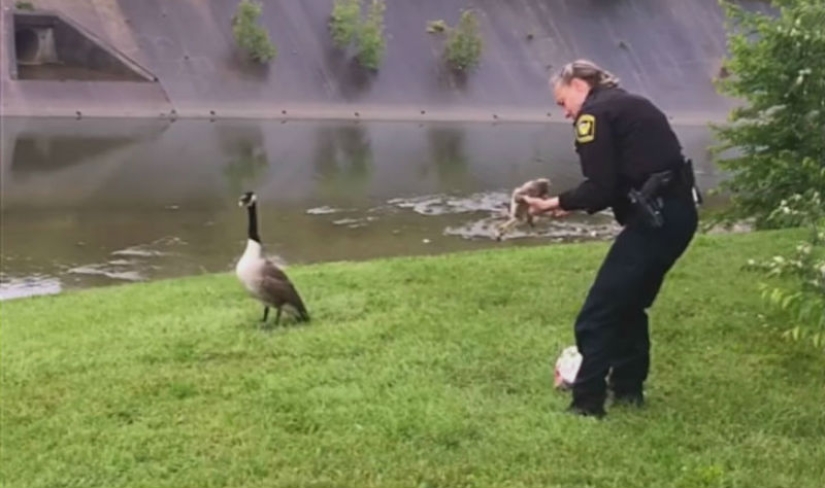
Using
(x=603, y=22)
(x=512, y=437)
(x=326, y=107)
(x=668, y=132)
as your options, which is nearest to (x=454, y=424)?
(x=512, y=437)

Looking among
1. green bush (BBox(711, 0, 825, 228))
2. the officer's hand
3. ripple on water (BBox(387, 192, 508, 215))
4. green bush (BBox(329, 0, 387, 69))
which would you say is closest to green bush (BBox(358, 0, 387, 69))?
green bush (BBox(329, 0, 387, 69))

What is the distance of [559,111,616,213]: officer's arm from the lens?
5.23m

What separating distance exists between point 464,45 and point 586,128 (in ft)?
116

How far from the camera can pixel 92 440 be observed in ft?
19.0

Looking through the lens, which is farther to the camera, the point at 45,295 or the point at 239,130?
the point at 239,130

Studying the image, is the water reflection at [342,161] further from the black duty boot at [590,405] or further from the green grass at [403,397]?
the black duty boot at [590,405]

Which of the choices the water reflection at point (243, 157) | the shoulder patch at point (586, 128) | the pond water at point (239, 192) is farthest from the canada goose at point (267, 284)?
the water reflection at point (243, 157)

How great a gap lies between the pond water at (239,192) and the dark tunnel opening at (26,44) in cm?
389

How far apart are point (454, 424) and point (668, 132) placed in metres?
1.74

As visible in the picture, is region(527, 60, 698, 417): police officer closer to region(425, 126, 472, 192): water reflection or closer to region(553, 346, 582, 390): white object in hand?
region(553, 346, 582, 390): white object in hand

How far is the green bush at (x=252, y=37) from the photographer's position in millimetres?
36594

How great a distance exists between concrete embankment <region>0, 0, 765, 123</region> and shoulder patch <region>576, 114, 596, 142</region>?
28340 millimetres

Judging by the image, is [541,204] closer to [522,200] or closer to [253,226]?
[522,200]

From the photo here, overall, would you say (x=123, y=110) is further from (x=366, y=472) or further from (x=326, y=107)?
(x=366, y=472)
